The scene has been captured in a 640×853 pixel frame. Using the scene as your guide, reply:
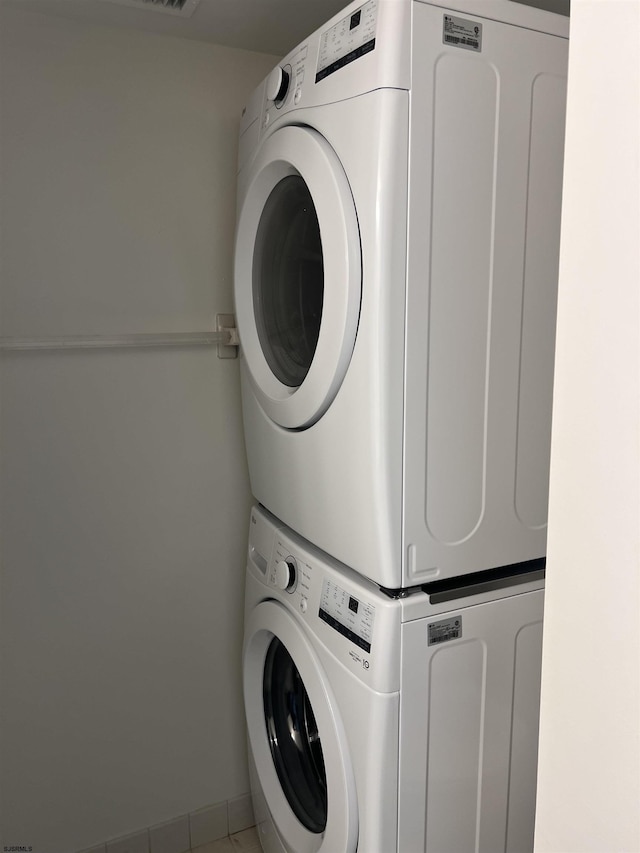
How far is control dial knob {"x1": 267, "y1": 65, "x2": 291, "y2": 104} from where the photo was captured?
136 cm

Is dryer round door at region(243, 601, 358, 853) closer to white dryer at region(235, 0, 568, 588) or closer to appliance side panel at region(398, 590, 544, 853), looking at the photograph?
appliance side panel at region(398, 590, 544, 853)

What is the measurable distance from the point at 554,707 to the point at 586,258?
36 cm

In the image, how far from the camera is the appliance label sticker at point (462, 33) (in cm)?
110

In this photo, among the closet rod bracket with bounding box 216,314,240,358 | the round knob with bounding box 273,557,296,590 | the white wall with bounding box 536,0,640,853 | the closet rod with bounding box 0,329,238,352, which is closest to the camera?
the white wall with bounding box 536,0,640,853

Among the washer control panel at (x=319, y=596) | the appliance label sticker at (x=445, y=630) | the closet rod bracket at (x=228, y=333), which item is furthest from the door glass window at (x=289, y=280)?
the appliance label sticker at (x=445, y=630)

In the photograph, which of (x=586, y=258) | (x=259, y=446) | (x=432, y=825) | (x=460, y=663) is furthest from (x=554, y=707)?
(x=259, y=446)

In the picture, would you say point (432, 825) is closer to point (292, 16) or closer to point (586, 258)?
point (586, 258)

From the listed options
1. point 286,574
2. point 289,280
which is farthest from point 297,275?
point 286,574

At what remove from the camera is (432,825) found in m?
1.30

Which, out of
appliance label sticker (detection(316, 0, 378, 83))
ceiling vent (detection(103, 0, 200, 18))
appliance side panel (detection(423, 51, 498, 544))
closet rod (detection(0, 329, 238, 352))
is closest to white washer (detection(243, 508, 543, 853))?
appliance side panel (detection(423, 51, 498, 544))

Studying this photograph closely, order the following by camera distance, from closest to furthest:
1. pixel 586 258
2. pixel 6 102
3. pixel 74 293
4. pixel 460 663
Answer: pixel 586 258 < pixel 460 663 < pixel 6 102 < pixel 74 293

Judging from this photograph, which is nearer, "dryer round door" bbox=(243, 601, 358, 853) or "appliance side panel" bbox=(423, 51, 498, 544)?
"appliance side panel" bbox=(423, 51, 498, 544)

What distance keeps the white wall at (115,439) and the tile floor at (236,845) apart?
127 mm

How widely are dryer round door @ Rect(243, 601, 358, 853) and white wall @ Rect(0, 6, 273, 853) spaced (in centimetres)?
23
